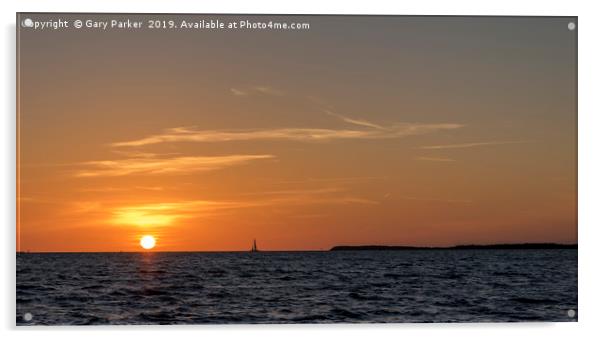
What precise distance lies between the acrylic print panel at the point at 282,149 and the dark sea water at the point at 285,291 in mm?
31

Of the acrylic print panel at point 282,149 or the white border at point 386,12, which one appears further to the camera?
the acrylic print panel at point 282,149

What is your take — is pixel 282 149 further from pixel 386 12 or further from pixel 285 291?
pixel 386 12

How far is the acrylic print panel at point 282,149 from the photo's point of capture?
11898 mm

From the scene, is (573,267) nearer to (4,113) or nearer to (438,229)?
(438,229)

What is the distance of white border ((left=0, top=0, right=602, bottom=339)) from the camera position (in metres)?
11.6

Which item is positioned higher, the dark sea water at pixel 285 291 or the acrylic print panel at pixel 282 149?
the acrylic print panel at pixel 282 149

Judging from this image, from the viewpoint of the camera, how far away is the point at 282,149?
12.4 m

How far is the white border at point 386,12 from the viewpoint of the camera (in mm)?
11633

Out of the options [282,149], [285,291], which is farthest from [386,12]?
[285,291]

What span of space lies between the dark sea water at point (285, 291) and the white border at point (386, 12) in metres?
0.10

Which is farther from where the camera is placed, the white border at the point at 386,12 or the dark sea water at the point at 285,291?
the dark sea water at the point at 285,291

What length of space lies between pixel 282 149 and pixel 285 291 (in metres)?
1.45

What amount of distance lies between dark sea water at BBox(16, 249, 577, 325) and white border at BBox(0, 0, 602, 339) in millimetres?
104
